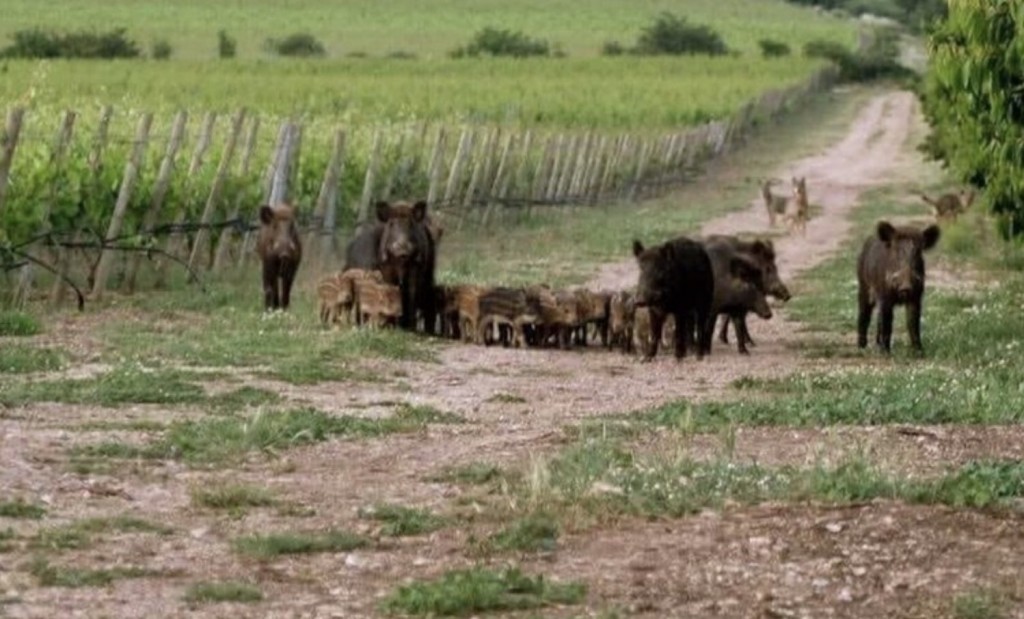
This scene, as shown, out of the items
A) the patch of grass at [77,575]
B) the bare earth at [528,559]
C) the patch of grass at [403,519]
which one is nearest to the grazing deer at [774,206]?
the bare earth at [528,559]

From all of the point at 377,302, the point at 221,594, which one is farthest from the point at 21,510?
the point at 377,302

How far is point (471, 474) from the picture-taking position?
40.8ft

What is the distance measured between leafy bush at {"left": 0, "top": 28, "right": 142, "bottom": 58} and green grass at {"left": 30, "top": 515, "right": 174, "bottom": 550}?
2478 inches

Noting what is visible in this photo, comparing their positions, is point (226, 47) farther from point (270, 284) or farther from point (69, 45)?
point (270, 284)

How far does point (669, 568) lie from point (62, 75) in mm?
51829

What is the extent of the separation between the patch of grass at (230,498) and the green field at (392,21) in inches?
2962

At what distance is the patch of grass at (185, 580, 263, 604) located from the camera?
9609mm

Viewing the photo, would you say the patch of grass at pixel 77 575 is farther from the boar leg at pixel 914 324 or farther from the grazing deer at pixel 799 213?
the grazing deer at pixel 799 213

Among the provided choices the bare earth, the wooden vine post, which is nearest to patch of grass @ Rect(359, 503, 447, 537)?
the bare earth

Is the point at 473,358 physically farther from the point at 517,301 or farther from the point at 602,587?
the point at 602,587

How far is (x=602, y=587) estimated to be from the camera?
9.82m

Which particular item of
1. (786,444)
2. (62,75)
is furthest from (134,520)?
(62,75)

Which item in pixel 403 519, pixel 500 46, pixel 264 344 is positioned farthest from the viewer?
pixel 500 46

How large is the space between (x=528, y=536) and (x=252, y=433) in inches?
133
